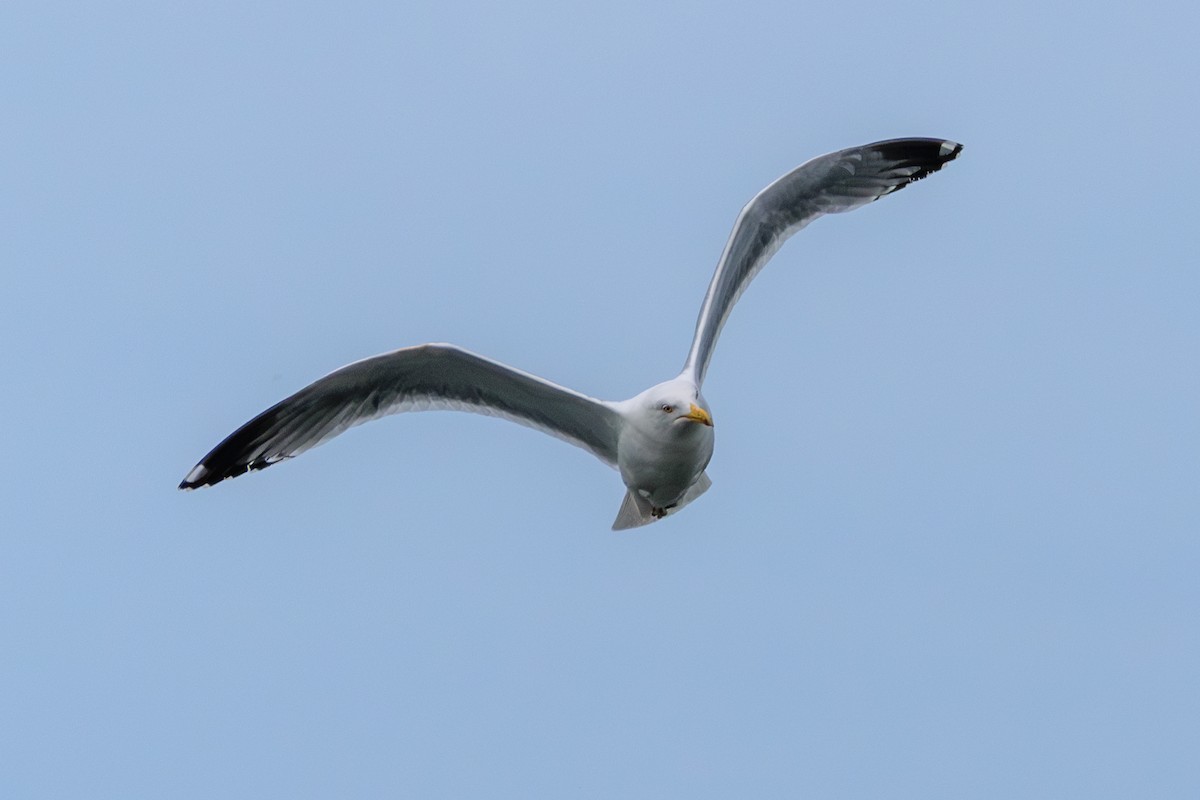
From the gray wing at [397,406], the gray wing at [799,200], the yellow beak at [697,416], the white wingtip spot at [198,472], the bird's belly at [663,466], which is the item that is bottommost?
the bird's belly at [663,466]

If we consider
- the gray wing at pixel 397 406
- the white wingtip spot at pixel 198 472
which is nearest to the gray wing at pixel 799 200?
the gray wing at pixel 397 406

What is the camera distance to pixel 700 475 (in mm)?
10141

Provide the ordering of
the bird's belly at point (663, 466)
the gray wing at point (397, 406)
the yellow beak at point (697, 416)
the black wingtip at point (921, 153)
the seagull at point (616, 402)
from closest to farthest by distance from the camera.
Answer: the yellow beak at point (697, 416) < the bird's belly at point (663, 466) < the seagull at point (616, 402) < the gray wing at point (397, 406) < the black wingtip at point (921, 153)

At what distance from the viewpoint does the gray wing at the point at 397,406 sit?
10.1 m

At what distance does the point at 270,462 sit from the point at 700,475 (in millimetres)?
2735

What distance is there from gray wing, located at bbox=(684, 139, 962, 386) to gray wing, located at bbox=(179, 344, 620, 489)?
851 millimetres

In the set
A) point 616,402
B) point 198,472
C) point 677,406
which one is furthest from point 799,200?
point 198,472

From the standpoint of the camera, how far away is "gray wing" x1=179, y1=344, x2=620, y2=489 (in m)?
10.1

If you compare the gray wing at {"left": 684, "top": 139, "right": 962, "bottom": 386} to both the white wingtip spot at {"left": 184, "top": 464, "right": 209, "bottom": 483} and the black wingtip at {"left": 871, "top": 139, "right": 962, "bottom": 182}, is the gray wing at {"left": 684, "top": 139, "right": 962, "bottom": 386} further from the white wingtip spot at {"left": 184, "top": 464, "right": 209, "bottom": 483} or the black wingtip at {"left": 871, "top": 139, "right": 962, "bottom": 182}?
the white wingtip spot at {"left": 184, "top": 464, "right": 209, "bottom": 483}

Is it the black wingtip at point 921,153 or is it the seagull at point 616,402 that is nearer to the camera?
the seagull at point 616,402

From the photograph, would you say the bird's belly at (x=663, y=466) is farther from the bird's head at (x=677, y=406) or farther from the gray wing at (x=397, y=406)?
the gray wing at (x=397, y=406)

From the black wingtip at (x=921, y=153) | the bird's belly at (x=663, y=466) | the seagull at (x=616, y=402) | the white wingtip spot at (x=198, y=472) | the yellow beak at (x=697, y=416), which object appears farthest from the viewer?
the black wingtip at (x=921, y=153)

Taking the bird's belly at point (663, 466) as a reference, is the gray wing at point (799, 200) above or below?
above

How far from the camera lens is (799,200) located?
10969 mm
